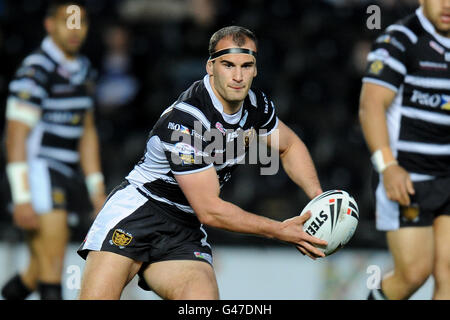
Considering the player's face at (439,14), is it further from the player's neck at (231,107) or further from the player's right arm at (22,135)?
the player's right arm at (22,135)

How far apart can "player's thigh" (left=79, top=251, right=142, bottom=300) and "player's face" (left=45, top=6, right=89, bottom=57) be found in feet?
7.10

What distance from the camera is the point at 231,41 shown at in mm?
4520

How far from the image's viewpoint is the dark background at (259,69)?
333 inches

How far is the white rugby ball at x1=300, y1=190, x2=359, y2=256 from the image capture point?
173 inches

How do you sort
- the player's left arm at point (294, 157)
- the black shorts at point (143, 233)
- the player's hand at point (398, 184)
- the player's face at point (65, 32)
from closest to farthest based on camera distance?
the black shorts at point (143, 233) → the player's left arm at point (294, 157) → the player's hand at point (398, 184) → the player's face at point (65, 32)

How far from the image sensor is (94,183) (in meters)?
6.47

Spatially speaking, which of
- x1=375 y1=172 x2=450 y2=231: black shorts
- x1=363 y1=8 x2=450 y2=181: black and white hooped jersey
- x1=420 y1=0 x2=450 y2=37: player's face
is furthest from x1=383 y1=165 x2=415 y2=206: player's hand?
x1=420 y1=0 x2=450 y2=37: player's face

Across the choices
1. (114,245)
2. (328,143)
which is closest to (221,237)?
(328,143)

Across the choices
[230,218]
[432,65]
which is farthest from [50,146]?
[432,65]

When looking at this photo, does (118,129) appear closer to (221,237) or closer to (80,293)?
(221,237)

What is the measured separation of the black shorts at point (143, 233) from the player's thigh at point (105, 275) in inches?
1.6

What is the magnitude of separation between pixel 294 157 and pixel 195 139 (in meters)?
0.86

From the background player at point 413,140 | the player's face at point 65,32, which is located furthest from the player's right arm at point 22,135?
the background player at point 413,140
